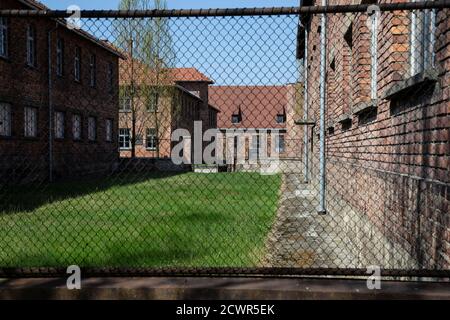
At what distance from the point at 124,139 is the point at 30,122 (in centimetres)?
1351

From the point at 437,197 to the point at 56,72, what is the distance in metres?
17.0

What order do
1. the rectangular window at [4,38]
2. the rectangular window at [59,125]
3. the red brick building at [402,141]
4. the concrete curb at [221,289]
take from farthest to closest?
the rectangular window at [59,125], the rectangular window at [4,38], the red brick building at [402,141], the concrete curb at [221,289]

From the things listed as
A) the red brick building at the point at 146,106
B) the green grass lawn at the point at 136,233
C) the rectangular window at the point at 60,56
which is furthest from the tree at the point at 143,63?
the green grass lawn at the point at 136,233

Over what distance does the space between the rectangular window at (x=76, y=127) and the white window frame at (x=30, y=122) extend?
3.05 m

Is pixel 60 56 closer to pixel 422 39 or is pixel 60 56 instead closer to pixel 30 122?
pixel 30 122

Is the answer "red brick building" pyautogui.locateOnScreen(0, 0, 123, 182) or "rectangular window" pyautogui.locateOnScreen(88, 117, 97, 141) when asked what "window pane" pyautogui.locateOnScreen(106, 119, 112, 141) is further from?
"rectangular window" pyautogui.locateOnScreen(88, 117, 97, 141)

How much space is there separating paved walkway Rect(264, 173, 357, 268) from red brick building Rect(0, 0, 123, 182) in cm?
757

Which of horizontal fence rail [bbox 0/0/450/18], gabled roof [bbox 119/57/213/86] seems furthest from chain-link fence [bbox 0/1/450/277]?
gabled roof [bbox 119/57/213/86]

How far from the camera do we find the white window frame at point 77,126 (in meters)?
19.8

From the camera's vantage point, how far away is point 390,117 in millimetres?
4766

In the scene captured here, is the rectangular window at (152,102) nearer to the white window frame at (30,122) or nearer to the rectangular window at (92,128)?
the rectangular window at (92,128)

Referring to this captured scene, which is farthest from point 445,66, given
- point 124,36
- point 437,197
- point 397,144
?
point 124,36

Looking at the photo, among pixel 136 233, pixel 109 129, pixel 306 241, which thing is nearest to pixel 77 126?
pixel 109 129
